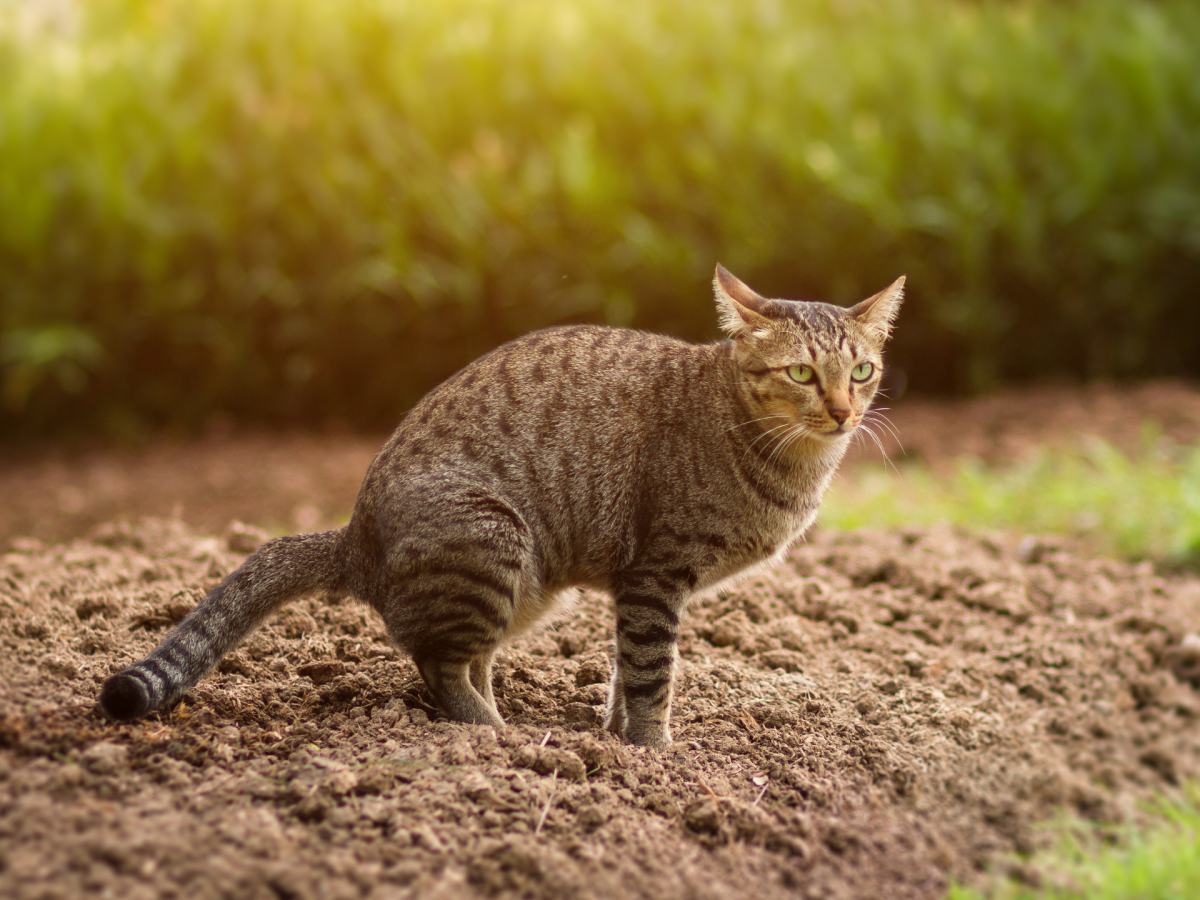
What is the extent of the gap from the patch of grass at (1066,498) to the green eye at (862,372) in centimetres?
196

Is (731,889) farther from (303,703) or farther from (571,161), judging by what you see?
(571,161)

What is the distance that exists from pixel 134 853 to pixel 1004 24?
8.43 m

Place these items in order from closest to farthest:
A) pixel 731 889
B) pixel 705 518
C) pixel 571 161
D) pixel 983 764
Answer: pixel 731 889 → pixel 983 764 → pixel 705 518 → pixel 571 161

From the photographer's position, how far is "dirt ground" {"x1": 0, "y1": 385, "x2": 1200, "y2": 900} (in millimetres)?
2648

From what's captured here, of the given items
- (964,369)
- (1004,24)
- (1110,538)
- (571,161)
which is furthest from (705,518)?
(1004,24)

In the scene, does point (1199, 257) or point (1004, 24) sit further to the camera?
point (1004, 24)

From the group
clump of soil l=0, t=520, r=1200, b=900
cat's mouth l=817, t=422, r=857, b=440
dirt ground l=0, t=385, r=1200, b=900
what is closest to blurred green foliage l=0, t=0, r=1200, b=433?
dirt ground l=0, t=385, r=1200, b=900

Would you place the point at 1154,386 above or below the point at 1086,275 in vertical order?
below

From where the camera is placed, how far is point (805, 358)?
12.3ft

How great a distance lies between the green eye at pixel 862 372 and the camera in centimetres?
384

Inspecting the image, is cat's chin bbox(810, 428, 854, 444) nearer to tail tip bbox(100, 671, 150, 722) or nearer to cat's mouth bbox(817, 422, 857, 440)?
cat's mouth bbox(817, 422, 857, 440)

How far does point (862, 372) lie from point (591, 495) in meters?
1.03

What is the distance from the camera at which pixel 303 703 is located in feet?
11.7

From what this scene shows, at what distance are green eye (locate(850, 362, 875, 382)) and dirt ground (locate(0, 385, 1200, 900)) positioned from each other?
1033mm
